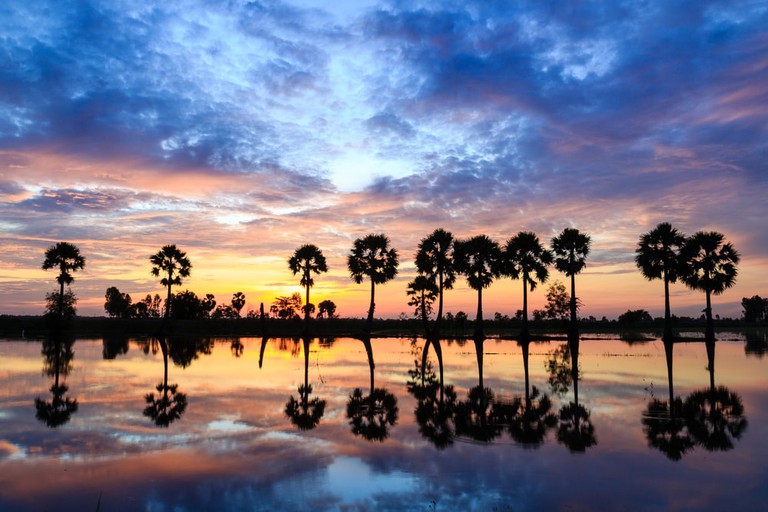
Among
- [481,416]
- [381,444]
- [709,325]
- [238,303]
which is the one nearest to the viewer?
[381,444]

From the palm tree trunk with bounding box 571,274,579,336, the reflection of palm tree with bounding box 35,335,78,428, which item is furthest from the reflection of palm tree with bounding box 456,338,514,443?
the palm tree trunk with bounding box 571,274,579,336

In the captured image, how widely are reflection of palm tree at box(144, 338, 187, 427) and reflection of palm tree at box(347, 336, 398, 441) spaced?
16.8ft

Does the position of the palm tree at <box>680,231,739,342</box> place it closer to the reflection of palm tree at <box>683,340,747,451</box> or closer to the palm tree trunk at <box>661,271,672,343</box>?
the palm tree trunk at <box>661,271,672,343</box>

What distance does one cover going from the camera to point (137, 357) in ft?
117

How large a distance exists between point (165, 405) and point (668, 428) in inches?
585

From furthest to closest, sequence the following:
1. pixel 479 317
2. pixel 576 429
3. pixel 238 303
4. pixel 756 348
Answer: pixel 238 303, pixel 479 317, pixel 756 348, pixel 576 429

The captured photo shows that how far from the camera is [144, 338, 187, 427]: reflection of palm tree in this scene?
49.2 feet

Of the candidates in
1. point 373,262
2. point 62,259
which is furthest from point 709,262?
point 62,259

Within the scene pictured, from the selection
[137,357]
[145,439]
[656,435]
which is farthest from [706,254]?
[145,439]

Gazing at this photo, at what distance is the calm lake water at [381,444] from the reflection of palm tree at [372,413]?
3.1 inches

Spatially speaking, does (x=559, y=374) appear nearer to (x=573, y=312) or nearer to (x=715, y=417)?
(x=715, y=417)

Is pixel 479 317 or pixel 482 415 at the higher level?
pixel 479 317

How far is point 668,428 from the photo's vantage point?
1371 cm

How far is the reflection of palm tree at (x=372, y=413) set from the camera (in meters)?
13.3
